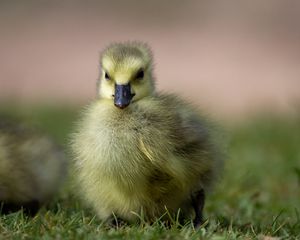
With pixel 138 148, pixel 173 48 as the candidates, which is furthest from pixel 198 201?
pixel 173 48

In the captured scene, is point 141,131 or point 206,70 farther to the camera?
point 206,70

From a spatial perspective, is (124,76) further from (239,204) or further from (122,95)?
(239,204)

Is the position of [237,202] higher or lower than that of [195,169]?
lower

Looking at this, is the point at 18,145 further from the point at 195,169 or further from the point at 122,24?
the point at 122,24

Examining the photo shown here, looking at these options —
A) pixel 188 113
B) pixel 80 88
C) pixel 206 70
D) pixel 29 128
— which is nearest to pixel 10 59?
pixel 80 88

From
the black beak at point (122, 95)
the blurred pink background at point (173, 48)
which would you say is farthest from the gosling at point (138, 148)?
the blurred pink background at point (173, 48)

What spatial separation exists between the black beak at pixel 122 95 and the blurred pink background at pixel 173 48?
350cm

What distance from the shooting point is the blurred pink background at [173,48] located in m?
9.18

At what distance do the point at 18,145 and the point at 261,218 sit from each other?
129cm

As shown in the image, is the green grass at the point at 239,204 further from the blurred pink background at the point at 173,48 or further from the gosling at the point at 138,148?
the blurred pink background at the point at 173,48

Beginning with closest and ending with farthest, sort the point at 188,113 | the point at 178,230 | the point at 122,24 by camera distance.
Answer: the point at 178,230
the point at 188,113
the point at 122,24

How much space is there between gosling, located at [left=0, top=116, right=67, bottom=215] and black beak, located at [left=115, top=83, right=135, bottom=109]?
0.75 metres

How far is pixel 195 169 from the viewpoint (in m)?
3.94

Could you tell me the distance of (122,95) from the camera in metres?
3.85
